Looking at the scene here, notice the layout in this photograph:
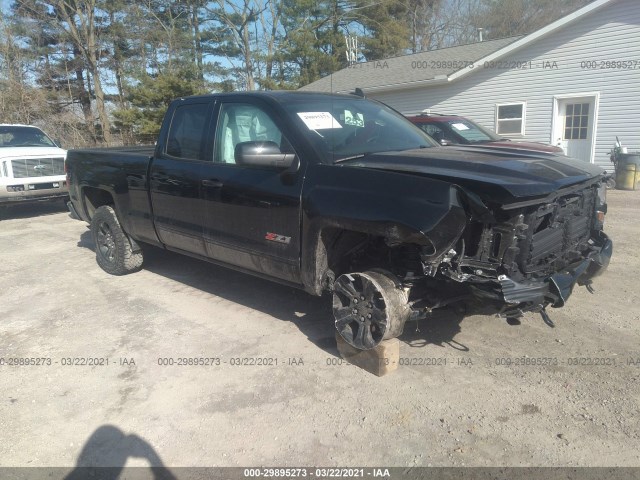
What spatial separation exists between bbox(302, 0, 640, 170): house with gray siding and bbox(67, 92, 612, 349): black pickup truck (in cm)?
870

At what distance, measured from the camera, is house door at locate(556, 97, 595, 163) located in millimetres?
13709

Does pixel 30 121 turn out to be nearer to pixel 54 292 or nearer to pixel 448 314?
pixel 54 292

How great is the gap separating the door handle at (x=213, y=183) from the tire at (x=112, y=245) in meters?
1.98

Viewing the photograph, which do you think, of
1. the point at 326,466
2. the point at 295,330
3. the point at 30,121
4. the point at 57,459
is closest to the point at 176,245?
the point at 295,330

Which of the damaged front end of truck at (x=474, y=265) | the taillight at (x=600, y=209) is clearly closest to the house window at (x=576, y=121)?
the taillight at (x=600, y=209)

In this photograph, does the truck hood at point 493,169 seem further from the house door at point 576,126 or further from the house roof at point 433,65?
the house door at point 576,126

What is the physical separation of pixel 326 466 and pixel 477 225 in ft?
5.32

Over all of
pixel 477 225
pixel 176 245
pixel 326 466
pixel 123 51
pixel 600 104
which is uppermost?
pixel 123 51

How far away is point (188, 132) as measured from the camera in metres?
4.66

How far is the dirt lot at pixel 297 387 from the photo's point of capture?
277 centimetres

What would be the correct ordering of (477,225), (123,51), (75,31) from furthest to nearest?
(123,51) < (75,31) < (477,225)

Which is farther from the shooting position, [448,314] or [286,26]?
[286,26]

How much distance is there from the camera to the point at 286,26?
30.2 m

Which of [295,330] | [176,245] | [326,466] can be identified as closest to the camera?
[326,466]
